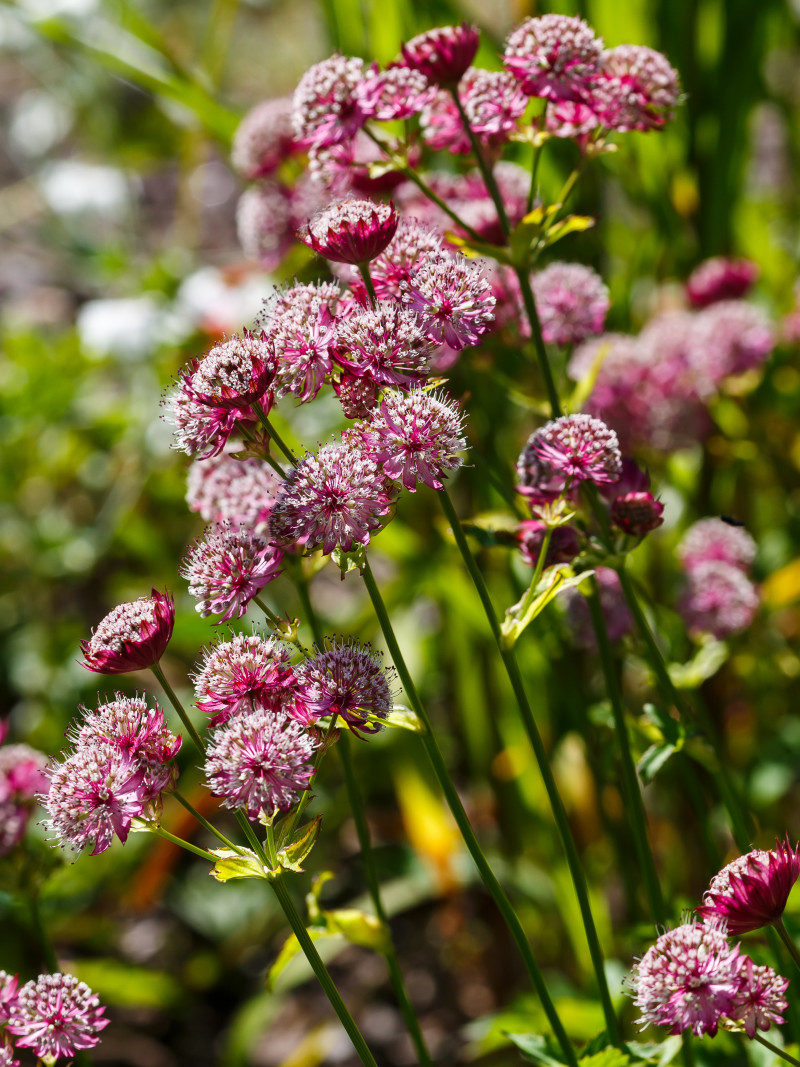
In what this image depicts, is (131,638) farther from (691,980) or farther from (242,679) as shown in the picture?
(691,980)

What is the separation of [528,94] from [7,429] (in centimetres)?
193

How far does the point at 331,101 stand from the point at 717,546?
894 millimetres

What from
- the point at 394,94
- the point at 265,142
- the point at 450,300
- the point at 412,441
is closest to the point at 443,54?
the point at 394,94

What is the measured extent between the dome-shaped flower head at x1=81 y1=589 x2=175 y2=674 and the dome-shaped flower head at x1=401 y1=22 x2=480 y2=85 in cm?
63

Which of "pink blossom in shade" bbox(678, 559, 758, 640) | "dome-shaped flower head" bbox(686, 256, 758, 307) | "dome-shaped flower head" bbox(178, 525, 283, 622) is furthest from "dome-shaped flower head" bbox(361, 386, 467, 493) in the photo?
"dome-shaped flower head" bbox(686, 256, 758, 307)

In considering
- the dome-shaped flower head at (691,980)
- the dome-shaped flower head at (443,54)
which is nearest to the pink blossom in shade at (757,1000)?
the dome-shaped flower head at (691,980)

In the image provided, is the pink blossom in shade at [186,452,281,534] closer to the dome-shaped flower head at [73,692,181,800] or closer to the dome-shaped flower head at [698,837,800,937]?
the dome-shaped flower head at [73,692,181,800]

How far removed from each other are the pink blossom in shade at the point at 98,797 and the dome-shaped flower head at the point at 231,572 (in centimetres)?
15

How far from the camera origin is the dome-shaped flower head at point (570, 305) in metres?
1.35

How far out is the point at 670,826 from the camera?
2064mm

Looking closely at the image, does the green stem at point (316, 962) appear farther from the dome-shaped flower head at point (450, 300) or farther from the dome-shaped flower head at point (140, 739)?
the dome-shaped flower head at point (450, 300)

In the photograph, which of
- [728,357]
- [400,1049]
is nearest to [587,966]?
[400,1049]

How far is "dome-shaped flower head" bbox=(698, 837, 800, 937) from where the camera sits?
81 cm

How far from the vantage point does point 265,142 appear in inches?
63.7
